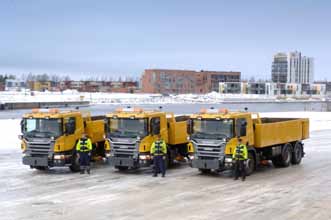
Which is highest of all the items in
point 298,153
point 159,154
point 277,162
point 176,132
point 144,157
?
point 176,132

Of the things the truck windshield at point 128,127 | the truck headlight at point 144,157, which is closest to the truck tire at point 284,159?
the truck headlight at point 144,157

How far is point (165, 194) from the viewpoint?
18.1m

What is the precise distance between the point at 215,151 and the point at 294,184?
298 cm

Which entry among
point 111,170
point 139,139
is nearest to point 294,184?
point 139,139

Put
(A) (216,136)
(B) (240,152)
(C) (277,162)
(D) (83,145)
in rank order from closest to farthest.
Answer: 1. (B) (240,152)
2. (A) (216,136)
3. (D) (83,145)
4. (C) (277,162)

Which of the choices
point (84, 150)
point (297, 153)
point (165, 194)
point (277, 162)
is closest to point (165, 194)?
point (165, 194)

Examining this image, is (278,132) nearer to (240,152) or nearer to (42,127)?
(240,152)

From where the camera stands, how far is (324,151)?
30766mm

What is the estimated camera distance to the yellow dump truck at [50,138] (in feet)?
73.6

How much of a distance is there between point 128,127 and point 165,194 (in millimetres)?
4987

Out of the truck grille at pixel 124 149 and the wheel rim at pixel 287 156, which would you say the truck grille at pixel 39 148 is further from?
the wheel rim at pixel 287 156

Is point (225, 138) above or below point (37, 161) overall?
above

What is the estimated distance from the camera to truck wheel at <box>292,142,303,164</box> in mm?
25438

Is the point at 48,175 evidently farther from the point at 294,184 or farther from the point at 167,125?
the point at 294,184
